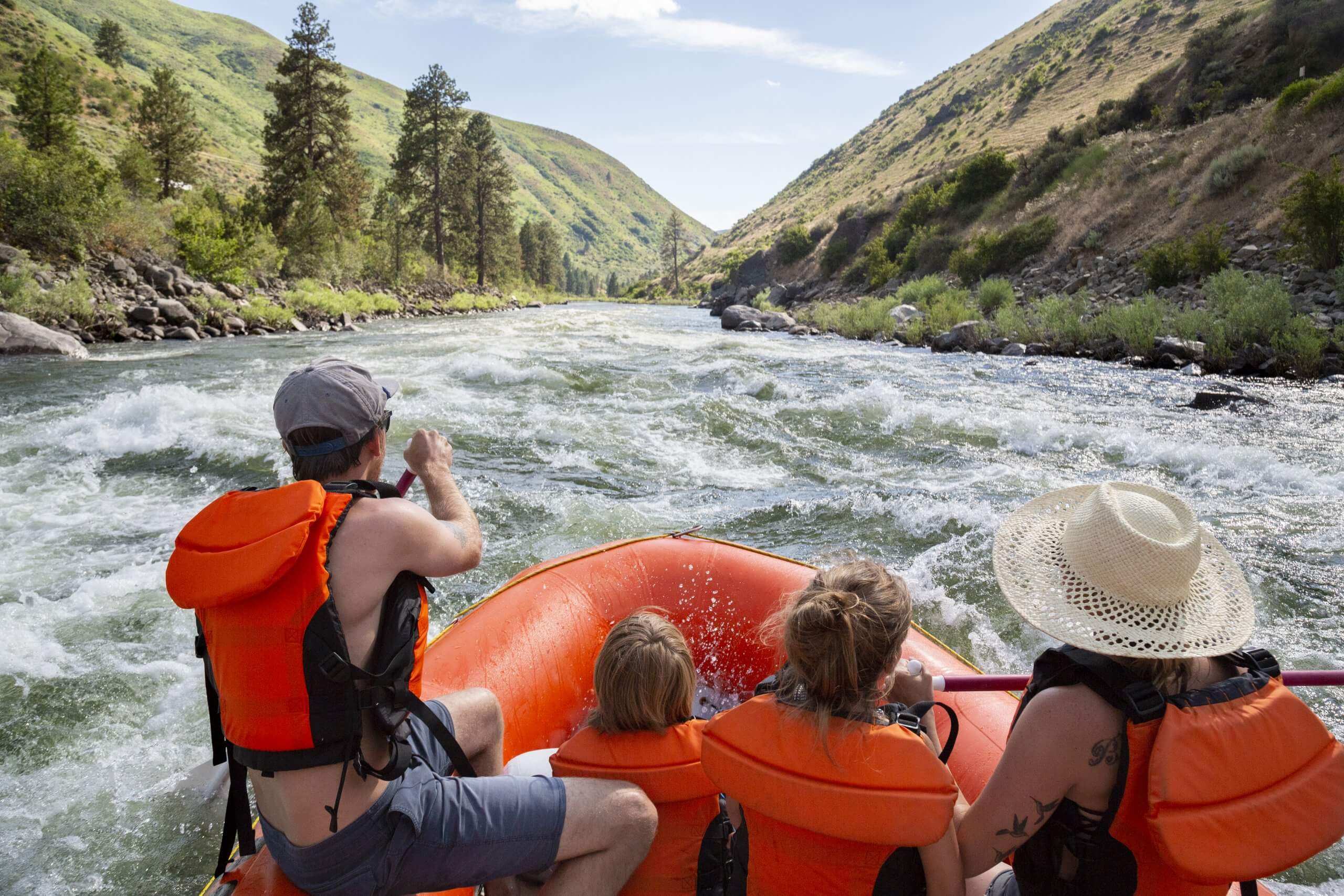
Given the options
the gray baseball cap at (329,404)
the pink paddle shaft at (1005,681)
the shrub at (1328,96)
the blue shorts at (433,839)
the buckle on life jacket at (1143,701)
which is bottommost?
the blue shorts at (433,839)

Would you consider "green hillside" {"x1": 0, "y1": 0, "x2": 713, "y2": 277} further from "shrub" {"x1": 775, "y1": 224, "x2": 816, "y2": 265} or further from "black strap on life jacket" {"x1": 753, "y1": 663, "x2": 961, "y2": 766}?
"black strap on life jacket" {"x1": 753, "y1": 663, "x2": 961, "y2": 766}

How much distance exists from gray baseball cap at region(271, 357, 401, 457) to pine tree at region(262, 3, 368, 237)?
2833 centimetres

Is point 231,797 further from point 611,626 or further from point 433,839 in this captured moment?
point 611,626

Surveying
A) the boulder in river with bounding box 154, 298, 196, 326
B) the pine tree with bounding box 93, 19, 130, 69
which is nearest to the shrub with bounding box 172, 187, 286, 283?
the boulder in river with bounding box 154, 298, 196, 326

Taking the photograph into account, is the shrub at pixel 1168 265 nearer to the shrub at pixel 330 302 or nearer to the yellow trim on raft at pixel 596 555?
the yellow trim on raft at pixel 596 555

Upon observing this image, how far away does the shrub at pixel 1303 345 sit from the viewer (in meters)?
8.99

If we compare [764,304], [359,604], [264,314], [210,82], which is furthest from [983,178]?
[210,82]

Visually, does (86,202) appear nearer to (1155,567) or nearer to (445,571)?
(445,571)

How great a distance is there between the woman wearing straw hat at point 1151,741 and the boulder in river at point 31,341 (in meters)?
13.5

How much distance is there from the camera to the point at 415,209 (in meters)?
39.9

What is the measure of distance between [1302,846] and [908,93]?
318 ft

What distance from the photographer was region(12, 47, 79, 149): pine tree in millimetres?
18906

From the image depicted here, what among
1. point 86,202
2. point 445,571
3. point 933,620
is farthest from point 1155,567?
point 86,202

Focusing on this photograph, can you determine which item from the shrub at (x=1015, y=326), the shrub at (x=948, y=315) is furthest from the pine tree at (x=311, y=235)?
the shrub at (x=1015, y=326)
